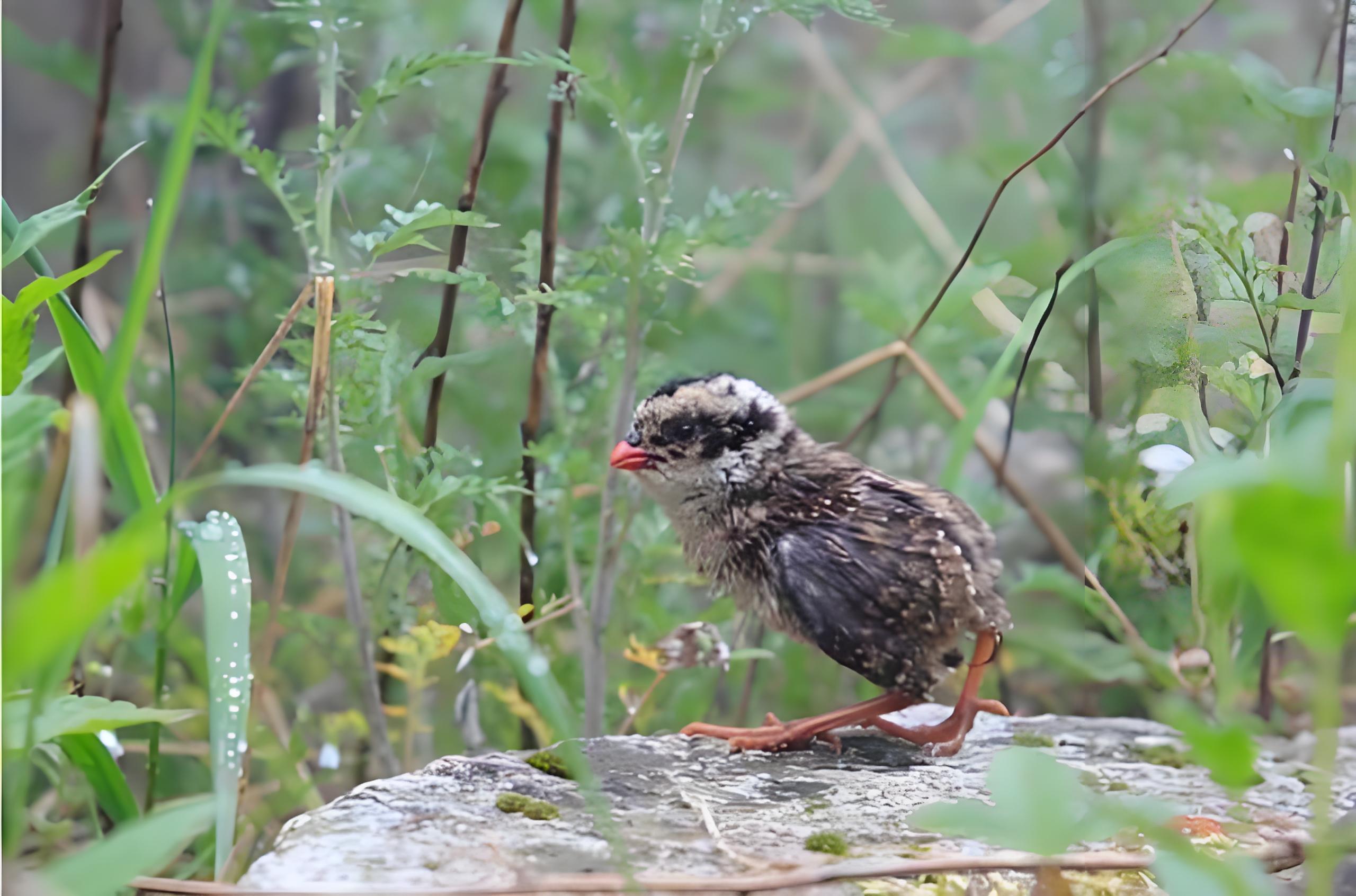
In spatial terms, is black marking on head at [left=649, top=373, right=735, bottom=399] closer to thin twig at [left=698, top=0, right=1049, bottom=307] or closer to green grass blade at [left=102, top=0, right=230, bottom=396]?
green grass blade at [left=102, top=0, right=230, bottom=396]

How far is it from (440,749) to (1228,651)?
1.54 m

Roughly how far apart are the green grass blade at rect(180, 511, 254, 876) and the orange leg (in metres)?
1.06

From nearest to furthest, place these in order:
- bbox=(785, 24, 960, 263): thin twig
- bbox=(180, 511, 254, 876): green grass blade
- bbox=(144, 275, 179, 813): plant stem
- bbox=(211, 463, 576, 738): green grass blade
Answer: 1. bbox=(211, 463, 576, 738): green grass blade
2. bbox=(180, 511, 254, 876): green grass blade
3. bbox=(144, 275, 179, 813): plant stem
4. bbox=(785, 24, 960, 263): thin twig

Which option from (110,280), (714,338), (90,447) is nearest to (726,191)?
(714,338)

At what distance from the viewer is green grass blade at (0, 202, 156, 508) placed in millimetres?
1357

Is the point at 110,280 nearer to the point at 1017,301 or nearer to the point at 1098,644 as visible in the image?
the point at 1017,301

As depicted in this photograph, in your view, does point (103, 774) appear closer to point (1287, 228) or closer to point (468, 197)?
point (468, 197)

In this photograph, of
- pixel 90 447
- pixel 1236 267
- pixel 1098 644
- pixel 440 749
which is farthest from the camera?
pixel 1098 644

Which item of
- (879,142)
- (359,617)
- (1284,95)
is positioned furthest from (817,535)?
(879,142)

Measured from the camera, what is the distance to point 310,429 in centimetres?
164

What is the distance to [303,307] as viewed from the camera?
5.36 feet

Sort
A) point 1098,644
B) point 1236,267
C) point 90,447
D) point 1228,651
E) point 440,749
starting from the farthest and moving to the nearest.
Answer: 1. point 1098,644
2. point 440,749
3. point 1228,651
4. point 1236,267
5. point 90,447

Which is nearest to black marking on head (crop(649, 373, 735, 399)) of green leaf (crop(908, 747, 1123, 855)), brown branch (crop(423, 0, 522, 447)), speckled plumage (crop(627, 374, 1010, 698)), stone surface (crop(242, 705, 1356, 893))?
speckled plumage (crop(627, 374, 1010, 698))

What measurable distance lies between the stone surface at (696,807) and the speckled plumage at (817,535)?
20 cm
